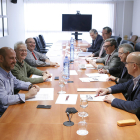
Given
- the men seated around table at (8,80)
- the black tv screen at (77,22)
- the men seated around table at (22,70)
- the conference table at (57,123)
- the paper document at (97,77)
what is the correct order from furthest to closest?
1. the black tv screen at (77,22)
2. the paper document at (97,77)
3. the men seated around table at (22,70)
4. the men seated around table at (8,80)
5. the conference table at (57,123)

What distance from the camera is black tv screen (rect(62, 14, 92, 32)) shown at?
8.59m

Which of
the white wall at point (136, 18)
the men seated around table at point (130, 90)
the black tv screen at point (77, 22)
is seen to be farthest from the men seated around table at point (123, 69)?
the white wall at point (136, 18)

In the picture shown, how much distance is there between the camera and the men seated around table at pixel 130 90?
1773 mm

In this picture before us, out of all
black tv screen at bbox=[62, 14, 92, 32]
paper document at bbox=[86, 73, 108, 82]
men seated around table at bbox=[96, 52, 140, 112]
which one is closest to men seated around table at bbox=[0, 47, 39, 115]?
men seated around table at bbox=[96, 52, 140, 112]

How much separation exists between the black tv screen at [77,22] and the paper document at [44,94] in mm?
6630

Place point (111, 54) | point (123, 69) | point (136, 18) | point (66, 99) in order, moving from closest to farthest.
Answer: point (66, 99) → point (123, 69) → point (111, 54) → point (136, 18)

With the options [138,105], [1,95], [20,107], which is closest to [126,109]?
[138,105]

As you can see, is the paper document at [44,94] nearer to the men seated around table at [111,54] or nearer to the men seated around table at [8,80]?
the men seated around table at [8,80]

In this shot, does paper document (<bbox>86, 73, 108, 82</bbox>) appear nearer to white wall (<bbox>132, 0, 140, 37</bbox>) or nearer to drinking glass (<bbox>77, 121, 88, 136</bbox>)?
drinking glass (<bbox>77, 121, 88, 136</bbox>)

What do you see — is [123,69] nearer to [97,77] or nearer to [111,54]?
[97,77]

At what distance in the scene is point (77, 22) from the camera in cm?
862

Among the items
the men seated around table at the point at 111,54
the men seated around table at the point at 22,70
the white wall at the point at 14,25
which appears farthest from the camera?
the white wall at the point at 14,25

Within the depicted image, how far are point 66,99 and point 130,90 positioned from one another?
28.4 inches

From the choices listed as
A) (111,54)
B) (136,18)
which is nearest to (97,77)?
(111,54)
